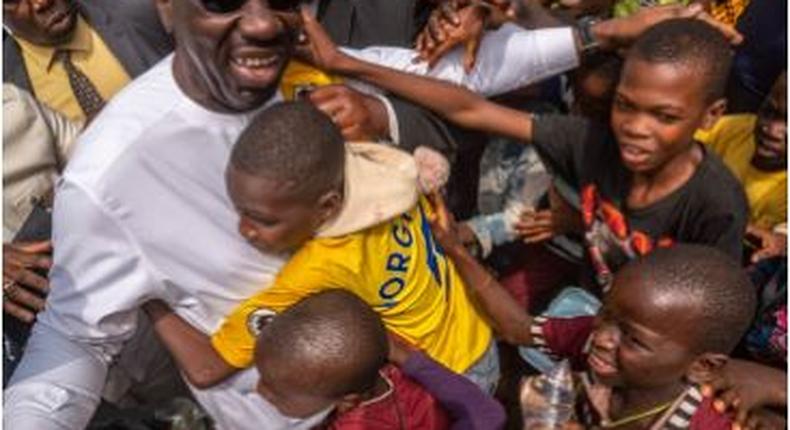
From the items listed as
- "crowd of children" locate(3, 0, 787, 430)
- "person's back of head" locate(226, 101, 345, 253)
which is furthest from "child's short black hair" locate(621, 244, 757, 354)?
"person's back of head" locate(226, 101, 345, 253)

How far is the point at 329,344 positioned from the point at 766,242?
140 cm

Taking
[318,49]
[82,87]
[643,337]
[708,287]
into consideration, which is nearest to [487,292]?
[643,337]

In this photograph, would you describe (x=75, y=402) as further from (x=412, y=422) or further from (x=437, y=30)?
(x=437, y=30)

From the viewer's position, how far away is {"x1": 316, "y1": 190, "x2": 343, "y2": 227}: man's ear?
7.77ft

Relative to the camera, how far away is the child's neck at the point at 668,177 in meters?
2.66

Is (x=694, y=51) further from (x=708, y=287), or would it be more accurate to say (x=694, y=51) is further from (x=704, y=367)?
(x=704, y=367)

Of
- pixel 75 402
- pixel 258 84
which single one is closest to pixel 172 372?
pixel 75 402

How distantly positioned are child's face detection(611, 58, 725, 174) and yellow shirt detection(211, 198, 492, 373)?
1.78ft

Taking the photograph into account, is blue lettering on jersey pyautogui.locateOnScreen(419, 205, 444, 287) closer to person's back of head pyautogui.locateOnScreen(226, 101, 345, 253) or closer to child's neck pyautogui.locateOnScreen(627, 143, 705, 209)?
person's back of head pyautogui.locateOnScreen(226, 101, 345, 253)

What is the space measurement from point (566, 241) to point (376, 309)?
0.99 meters

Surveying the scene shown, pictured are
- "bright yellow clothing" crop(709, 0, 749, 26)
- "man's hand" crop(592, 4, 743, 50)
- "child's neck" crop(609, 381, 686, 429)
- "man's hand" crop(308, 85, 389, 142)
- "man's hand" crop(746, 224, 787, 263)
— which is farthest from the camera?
"bright yellow clothing" crop(709, 0, 749, 26)

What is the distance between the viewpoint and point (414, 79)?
9.64ft

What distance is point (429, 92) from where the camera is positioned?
2934 millimetres

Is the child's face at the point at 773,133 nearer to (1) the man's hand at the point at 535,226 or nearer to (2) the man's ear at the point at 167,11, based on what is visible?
(1) the man's hand at the point at 535,226
